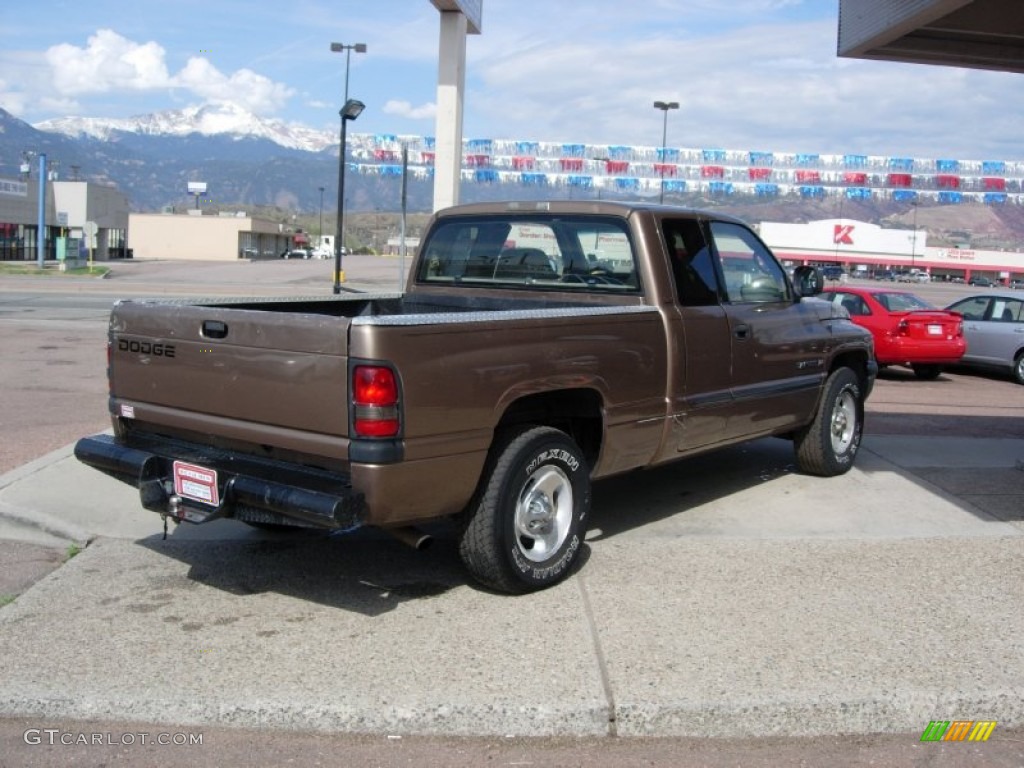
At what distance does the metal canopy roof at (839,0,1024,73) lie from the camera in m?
7.56

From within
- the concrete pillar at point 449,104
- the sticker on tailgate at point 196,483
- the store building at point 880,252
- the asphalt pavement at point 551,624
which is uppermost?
the store building at point 880,252

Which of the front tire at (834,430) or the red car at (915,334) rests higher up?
the red car at (915,334)

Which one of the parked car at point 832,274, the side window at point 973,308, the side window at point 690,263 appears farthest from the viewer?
the side window at point 973,308

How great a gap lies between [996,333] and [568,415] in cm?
1283

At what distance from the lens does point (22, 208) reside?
6812 centimetres

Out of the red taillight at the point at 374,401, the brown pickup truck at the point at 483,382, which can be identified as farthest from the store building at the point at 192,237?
the red taillight at the point at 374,401

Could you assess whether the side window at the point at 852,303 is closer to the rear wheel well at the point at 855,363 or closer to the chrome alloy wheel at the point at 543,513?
the rear wheel well at the point at 855,363

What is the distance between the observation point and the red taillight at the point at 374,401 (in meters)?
4.24

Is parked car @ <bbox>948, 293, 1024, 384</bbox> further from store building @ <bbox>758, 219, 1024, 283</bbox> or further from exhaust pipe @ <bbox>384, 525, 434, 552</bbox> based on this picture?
store building @ <bbox>758, 219, 1024, 283</bbox>

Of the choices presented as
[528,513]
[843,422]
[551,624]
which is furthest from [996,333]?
[551,624]

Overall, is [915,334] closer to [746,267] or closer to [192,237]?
[746,267]

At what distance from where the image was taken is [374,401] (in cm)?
425

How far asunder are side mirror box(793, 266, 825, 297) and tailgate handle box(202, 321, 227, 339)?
4.31 metres

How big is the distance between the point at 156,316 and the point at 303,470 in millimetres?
1210
